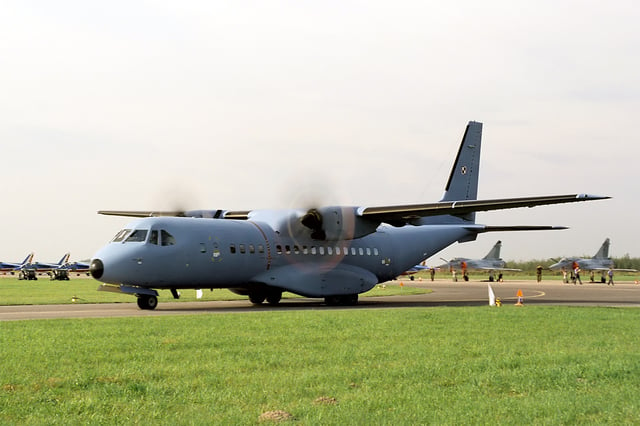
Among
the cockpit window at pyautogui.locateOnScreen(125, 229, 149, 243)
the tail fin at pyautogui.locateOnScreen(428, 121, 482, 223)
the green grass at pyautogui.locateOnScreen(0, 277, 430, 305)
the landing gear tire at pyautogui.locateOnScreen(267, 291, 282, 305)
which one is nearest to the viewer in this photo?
the cockpit window at pyautogui.locateOnScreen(125, 229, 149, 243)

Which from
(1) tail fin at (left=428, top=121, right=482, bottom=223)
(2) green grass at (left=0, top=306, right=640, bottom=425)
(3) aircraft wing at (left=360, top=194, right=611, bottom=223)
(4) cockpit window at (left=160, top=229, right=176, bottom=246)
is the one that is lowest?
(2) green grass at (left=0, top=306, right=640, bottom=425)

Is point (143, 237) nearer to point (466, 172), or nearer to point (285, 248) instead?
point (285, 248)

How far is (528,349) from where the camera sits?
1334 cm

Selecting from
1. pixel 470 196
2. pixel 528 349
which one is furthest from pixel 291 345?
pixel 470 196

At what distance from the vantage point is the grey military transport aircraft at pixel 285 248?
84.2 ft

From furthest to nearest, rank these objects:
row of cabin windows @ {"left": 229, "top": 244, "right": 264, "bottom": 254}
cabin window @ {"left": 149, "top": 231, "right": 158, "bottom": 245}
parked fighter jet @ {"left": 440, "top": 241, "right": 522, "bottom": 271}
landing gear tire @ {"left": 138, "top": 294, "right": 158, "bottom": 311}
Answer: parked fighter jet @ {"left": 440, "top": 241, "right": 522, "bottom": 271} < row of cabin windows @ {"left": 229, "top": 244, "right": 264, "bottom": 254} < landing gear tire @ {"left": 138, "top": 294, "right": 158, "bottom": 311} < cabin window @ {"left": 149, "top": 231, "right": 158, "bottom": 245}

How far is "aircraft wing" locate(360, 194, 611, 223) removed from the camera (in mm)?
28281

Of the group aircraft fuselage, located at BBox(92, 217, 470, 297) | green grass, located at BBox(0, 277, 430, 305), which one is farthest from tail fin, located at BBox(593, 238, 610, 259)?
aircraft fuselage, located at BBox(92, 217, 470, 297)

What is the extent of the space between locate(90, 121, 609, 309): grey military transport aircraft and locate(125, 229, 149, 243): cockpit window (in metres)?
0.04

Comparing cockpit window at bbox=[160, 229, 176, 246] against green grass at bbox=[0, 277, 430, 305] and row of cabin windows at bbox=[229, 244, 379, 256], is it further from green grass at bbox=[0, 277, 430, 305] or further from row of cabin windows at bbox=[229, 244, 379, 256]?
green grass at bbox=[0, 277, 430, 305]

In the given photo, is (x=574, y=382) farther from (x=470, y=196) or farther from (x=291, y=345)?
(x=470, y=196)

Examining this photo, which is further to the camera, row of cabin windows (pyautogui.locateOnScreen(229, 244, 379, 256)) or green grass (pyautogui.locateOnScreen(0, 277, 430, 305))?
green grass (pyautogui.locateOnScreen(0, 277, 430, 305))

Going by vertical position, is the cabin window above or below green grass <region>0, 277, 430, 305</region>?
above

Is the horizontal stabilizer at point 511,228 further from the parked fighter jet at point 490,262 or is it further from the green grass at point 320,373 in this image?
the parked fighter jet at point 490,262
